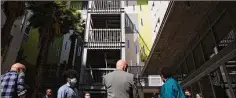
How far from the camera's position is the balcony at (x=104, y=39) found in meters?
19.7

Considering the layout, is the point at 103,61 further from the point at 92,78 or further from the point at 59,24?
the point at 59,24

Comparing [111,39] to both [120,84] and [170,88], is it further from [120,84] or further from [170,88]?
[120,84]

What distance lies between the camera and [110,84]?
4.43 meters

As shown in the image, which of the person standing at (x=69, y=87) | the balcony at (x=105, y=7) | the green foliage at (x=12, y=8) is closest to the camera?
the person standing at (x=69, y=87)

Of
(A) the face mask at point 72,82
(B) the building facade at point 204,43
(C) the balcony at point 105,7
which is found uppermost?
(C) the balcony at point 105,7

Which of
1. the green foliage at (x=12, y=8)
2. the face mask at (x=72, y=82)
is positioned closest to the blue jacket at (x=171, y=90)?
the face mask at (x=72, y=82)

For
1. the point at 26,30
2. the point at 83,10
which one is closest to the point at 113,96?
the point at 26,30

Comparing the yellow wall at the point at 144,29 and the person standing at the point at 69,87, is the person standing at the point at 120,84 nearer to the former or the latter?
the person standing at the point at 69,87

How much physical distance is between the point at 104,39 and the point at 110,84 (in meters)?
15.6

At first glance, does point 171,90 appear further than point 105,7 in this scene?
No

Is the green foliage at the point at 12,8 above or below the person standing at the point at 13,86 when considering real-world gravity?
above

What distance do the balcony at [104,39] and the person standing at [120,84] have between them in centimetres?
1514

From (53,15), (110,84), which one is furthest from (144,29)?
(110,84)

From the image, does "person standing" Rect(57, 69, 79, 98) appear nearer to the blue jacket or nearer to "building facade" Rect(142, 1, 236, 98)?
the blue jacket
